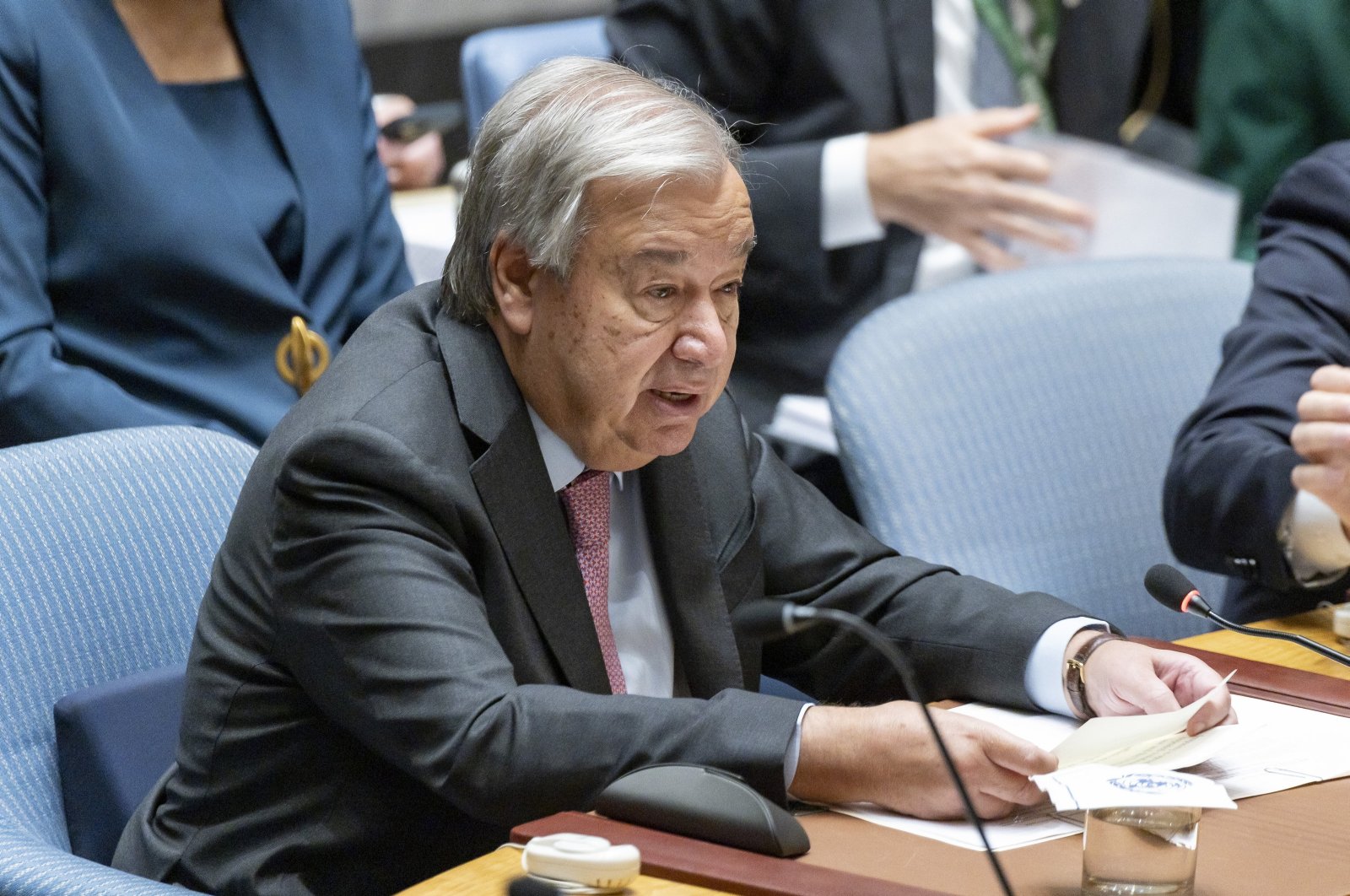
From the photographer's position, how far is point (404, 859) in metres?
1.55

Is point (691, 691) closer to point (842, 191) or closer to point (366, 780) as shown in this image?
point (366, 780)

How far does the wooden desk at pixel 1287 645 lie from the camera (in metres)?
1.77

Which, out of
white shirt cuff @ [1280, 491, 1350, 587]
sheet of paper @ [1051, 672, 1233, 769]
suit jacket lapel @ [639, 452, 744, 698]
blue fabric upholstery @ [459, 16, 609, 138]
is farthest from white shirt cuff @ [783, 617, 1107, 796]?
blue fabric upholstery @ [459, 16, 609, 138]

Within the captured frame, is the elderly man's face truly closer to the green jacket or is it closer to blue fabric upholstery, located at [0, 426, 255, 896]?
blue fabric upholstery, located at [0, 426, 255, 896]

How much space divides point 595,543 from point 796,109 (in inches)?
58.7

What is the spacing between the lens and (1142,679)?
5.19 feet

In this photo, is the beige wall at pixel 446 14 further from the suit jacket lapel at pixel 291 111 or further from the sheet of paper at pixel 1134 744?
the sheet of paper at pixel 1134 744

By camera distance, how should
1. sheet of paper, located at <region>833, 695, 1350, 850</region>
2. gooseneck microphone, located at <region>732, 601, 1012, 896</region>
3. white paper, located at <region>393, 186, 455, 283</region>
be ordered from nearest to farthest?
→ gooseneck microphone, located at <region>732, 601, 1012, 896</region>, sheet of paper, located at <region>833, 695, 1350, 850</region>, white paper, located at <region>393, 186, 455, 283</region>

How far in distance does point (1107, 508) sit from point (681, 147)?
1018mm

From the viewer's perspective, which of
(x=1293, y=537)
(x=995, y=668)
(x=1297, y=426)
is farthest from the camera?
(x=1293, y=537)

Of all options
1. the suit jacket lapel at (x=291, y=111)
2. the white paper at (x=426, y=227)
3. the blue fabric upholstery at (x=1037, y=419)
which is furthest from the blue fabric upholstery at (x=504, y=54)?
the blue fabric upholstery at (x=1037, y=419)

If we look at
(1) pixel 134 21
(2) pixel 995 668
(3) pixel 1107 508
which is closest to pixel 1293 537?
(3) pixel 1107 508

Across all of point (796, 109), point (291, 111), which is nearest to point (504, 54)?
point (796, 109)

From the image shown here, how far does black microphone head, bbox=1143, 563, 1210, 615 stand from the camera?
1.66 m
